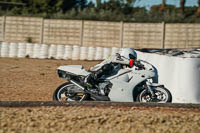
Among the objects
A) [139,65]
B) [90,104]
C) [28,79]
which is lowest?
[90,104]

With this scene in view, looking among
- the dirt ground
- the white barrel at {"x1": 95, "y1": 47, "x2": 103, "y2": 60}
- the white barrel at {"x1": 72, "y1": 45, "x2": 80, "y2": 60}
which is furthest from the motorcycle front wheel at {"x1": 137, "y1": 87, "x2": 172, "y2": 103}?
the white barrel at {"x1": 72, "y1": 45, "x2": 80, "y2": 60}

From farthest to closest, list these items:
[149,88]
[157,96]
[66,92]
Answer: [66,92] < [157,96] < [149,88]

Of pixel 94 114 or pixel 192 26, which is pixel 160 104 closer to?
pixel 94 114

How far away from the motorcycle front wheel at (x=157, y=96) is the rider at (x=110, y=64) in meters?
0.69

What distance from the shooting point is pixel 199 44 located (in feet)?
89.6

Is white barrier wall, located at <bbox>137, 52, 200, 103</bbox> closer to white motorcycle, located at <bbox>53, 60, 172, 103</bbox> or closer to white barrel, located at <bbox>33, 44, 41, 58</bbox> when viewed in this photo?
white motorcycle, located at <bbox>53, 60, 172, 103</bbox>

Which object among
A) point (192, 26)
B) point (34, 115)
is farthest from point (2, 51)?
point (34, 115)

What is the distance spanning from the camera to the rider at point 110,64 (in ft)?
28.3

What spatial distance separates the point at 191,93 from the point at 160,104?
1126 mm

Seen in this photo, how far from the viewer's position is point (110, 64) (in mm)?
8719

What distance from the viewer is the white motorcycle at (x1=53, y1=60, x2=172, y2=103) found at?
28.4 ft

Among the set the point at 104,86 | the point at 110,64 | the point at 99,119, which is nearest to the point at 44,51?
the point at 104,86

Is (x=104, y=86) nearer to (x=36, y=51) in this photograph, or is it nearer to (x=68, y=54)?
(x=68, y=54)

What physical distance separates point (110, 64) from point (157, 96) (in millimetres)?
1195
